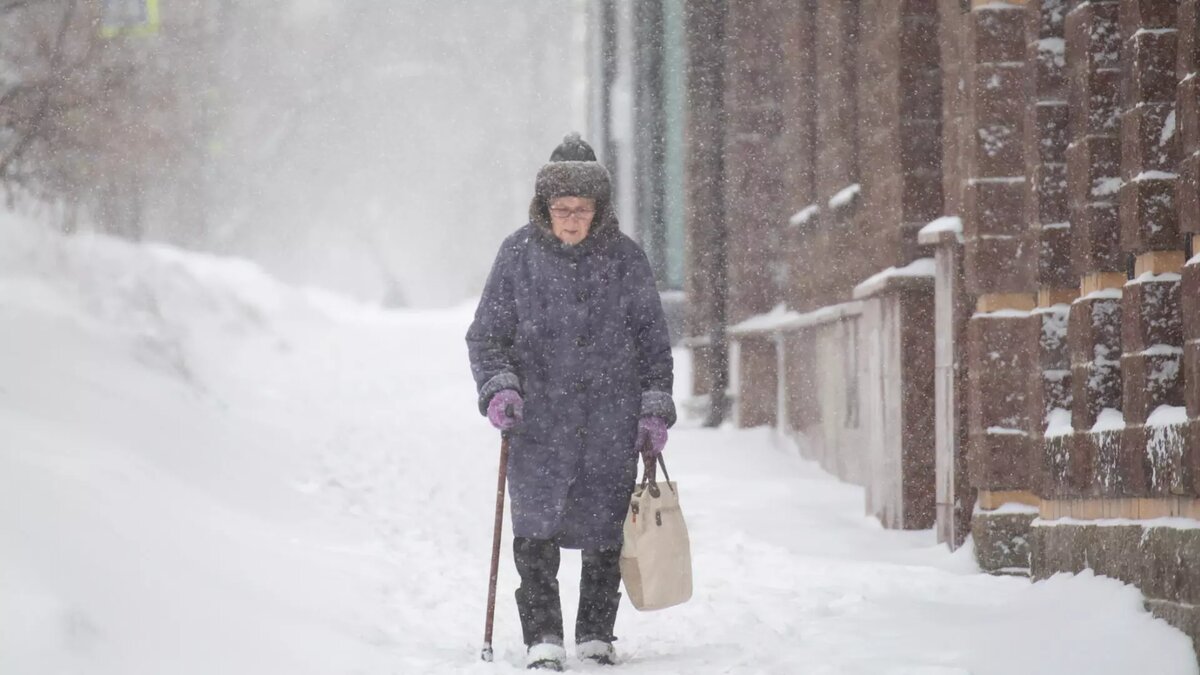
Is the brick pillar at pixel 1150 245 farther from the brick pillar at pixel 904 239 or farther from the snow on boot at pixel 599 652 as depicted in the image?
the brick pillar at pixel 904 239

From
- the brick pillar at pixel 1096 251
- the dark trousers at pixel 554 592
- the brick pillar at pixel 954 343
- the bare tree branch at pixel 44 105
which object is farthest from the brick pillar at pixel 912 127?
the bare tree branch at pixel 44 105

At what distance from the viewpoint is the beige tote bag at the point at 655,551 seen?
228 inches

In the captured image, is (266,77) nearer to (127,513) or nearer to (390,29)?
(390,29)

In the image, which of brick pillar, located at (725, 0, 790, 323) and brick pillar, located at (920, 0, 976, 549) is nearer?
brick pillar, located at (920, 0, 976, 549)

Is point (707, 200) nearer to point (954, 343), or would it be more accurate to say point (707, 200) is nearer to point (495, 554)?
point (954, 343)

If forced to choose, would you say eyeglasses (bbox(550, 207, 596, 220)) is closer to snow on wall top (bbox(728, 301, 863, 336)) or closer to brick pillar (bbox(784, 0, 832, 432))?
snow on wall top (bbox(728, 301, 863, 336))

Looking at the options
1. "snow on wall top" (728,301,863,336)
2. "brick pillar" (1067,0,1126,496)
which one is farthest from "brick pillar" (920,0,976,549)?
"snow on wall top" (728,301,863,336)

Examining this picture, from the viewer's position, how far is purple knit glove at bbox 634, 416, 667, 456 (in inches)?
235

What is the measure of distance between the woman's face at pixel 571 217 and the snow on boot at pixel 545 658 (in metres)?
1.42

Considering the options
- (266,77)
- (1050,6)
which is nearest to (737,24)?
(1050,6)

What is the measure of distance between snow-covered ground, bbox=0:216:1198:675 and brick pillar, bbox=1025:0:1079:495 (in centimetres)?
79

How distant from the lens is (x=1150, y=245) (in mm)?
5668

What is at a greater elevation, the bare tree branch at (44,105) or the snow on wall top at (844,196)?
the bare tree branch at (44,105)

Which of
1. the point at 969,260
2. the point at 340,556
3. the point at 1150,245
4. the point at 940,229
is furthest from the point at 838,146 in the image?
the point at 1150,245
